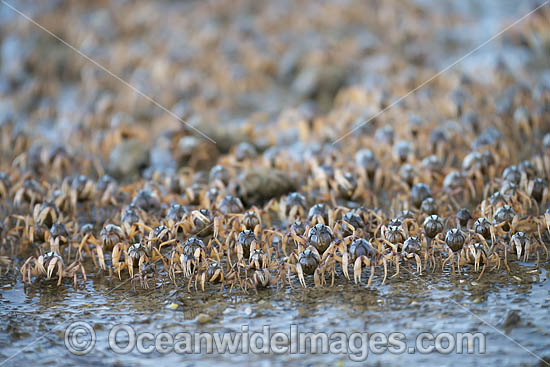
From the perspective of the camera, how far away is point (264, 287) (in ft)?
18.1

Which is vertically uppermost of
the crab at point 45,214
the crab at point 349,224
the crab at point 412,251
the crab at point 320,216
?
the crab at point 45,214

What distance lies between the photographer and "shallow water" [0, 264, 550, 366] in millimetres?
4586

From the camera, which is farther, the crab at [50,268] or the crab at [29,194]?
the crab at [29,194]

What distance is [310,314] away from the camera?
5.06 m

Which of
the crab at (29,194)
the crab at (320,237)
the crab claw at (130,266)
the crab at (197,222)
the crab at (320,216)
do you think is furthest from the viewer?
the crab at (29,194)

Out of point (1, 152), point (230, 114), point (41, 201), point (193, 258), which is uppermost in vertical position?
point (230, 114)

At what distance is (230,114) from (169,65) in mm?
2092

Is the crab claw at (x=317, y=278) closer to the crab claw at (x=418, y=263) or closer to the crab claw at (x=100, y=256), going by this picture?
the crab claw at (x=418, y=263)

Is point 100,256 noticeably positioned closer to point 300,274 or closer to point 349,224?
point 300,274

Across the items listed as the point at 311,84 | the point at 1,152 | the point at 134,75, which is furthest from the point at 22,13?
the point at 311,84

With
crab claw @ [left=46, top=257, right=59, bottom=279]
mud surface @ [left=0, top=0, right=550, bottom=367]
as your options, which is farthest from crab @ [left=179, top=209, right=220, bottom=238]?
crab claw @ [left=46, top=257, right=59, bottom=279]

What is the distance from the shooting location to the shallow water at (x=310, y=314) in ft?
15.0

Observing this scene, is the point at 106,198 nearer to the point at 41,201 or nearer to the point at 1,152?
the point at 41,201

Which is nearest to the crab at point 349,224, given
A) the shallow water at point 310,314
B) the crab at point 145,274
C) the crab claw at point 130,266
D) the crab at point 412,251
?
the crab at point 412,251
